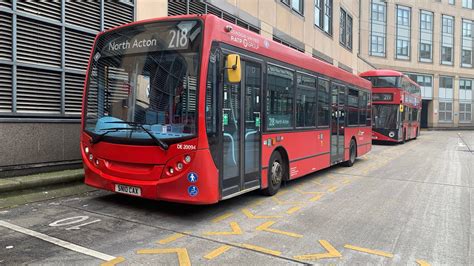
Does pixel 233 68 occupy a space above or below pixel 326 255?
above

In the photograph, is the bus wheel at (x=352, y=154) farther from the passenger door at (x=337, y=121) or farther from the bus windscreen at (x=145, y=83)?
the bus windscreen at (x=145, y=83)

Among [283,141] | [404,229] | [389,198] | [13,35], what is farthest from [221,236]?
[13,35]

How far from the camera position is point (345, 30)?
3025cm

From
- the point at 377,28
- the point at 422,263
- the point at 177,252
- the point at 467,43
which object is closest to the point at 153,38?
the point at 177,252

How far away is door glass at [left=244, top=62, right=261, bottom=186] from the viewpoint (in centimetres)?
702

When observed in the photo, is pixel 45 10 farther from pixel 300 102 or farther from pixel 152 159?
pixel 300 102

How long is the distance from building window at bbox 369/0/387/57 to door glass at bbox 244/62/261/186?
46.7m

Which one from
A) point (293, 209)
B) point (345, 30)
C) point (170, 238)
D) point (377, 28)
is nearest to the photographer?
point (170, 238)

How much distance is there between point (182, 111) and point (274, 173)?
113 inches

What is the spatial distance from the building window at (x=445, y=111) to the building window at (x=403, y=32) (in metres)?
8.62

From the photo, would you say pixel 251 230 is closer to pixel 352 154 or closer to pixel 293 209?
pixel 293 209

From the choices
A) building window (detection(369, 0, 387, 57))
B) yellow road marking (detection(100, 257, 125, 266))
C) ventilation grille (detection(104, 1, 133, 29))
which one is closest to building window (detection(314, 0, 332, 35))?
ventilation grille (detection(104, 1, 133, 29))

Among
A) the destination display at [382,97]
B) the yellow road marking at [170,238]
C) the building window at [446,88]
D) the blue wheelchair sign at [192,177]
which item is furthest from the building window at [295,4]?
the building window at [446,88]

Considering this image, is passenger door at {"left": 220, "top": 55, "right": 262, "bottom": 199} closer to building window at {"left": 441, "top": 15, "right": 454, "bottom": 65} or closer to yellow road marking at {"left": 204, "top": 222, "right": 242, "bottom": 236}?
yellow road marking at {"left": 204, "top": 222, "right": 242, "bottom": 236}
